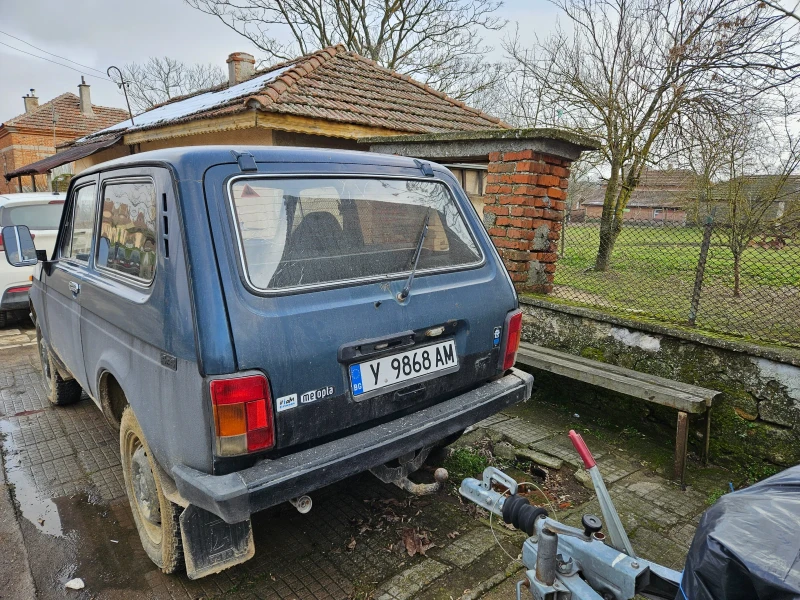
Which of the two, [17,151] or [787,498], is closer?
[787,498]

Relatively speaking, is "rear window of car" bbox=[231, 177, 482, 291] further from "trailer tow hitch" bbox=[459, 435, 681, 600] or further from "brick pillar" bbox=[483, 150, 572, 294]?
"brick pillar" bbox=[483, 150, 572, 294]

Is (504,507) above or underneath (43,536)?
above

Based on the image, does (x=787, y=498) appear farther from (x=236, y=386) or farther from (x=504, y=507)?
(x=236, y=386)

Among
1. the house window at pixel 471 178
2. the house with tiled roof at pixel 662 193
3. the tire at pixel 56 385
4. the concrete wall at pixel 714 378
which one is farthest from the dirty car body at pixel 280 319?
the house with tiled roof at pixel 662 193

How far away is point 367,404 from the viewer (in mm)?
2303

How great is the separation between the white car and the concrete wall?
250 inches

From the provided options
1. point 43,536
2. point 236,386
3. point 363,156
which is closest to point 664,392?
point 363,156

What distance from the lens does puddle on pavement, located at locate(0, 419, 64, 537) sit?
295 centimetres

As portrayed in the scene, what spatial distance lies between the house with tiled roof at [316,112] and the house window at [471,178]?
13 mm

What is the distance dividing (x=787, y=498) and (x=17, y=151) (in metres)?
31.3

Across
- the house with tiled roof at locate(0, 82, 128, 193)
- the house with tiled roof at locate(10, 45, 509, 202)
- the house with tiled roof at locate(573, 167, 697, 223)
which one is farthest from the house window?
the house with tiled roof at locate(0, 82, 128, 193)

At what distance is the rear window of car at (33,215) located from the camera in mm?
6766

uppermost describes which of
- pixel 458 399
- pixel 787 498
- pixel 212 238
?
pixel 212 238

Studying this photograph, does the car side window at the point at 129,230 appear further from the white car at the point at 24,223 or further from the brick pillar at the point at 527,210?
the white car at the point at 24,223
